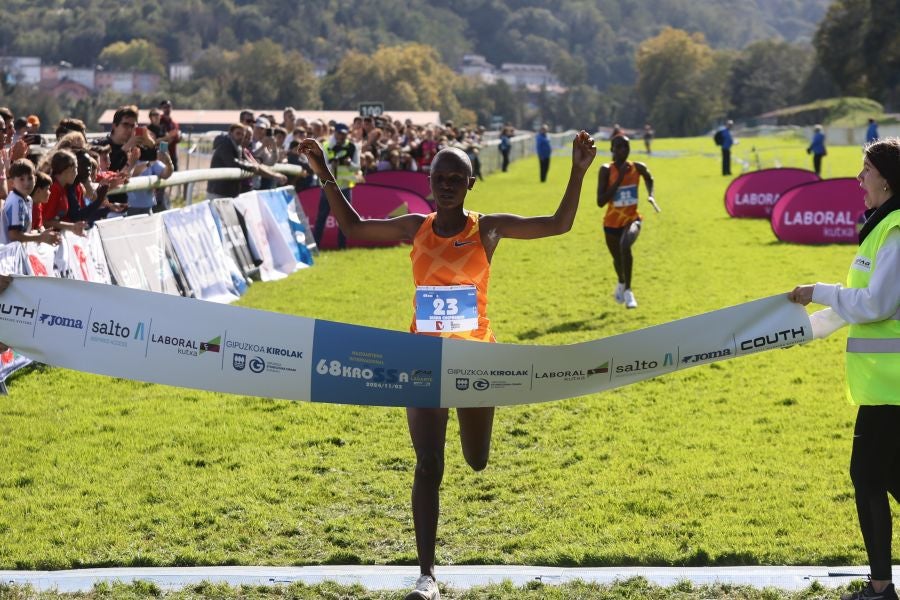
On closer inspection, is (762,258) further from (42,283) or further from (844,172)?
(844,172)

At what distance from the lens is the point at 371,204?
22.2m

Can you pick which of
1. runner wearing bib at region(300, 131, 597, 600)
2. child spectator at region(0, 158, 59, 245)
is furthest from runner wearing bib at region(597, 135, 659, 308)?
runner wearing bib at region(300, 131, 597, 600)

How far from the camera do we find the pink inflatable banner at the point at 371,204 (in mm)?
21906

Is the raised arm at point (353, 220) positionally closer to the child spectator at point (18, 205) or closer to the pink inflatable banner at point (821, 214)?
the child spectator at point (18, 205)

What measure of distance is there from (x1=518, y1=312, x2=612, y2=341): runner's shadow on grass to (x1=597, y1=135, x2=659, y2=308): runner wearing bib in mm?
917

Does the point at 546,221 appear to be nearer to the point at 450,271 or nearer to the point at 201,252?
the point at 450,271

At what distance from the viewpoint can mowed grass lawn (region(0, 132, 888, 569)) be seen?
21.2 ft

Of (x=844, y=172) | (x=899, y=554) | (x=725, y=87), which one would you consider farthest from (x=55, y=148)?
(x=725, y=87)

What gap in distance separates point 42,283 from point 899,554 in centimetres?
452

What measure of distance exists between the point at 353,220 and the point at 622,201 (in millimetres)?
8768

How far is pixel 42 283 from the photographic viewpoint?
6227mm

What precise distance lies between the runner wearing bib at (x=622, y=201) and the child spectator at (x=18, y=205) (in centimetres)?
666

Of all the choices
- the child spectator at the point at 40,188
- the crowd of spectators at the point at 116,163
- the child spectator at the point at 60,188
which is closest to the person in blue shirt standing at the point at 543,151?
the crowd of spectators at the point at 116,163

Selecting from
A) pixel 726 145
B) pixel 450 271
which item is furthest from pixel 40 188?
pixel 726 145
